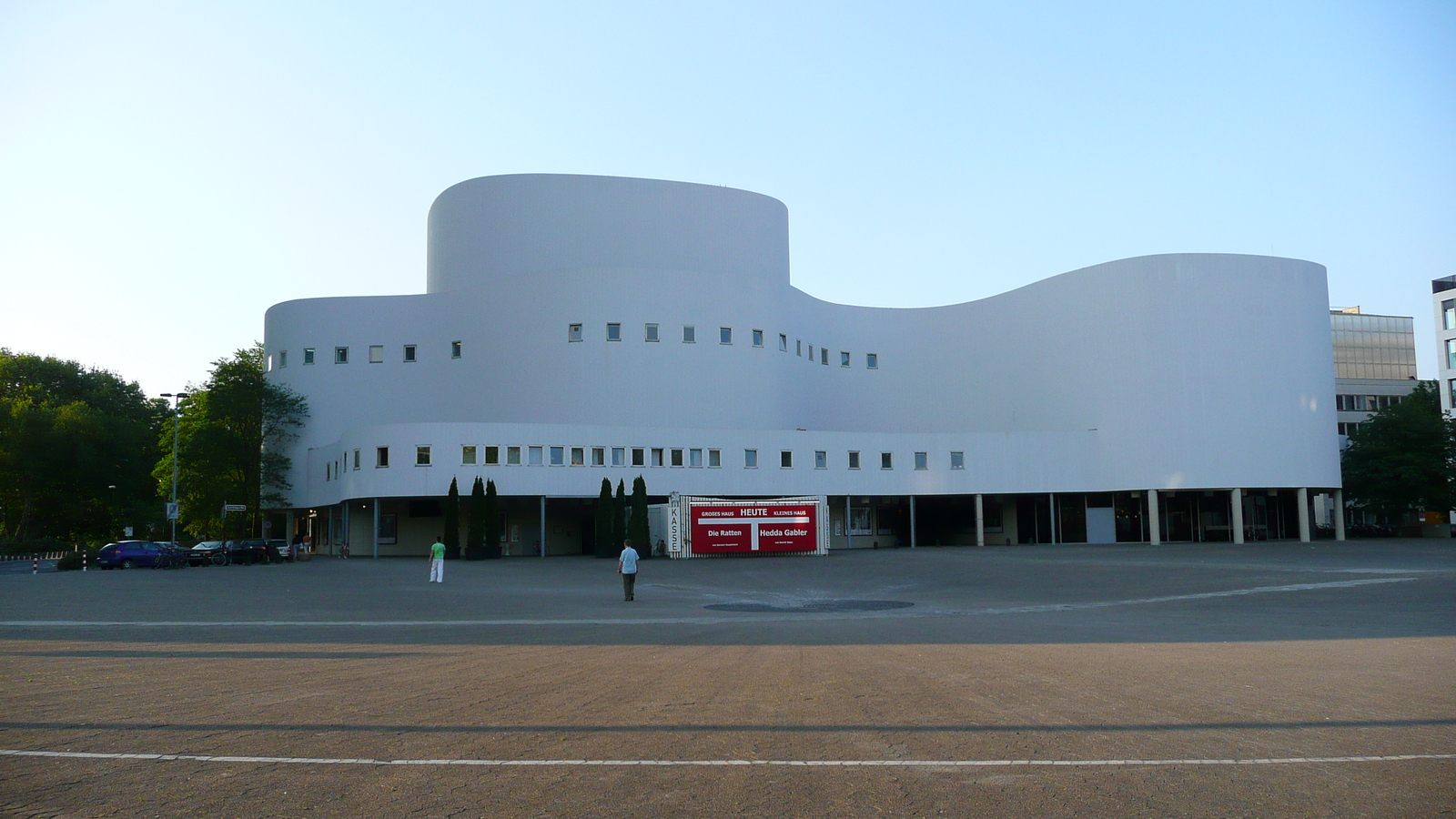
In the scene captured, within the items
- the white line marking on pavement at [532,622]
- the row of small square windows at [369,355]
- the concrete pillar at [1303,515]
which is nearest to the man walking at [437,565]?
the white line marking on pavement at [532,622]

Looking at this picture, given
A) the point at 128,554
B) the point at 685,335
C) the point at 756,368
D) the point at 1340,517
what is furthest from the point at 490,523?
the point at 1340,517

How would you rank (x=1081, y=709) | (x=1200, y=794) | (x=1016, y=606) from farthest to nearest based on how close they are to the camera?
(x=1016, y=606)
(x=1081, y=709)
(x=1200, y=794)

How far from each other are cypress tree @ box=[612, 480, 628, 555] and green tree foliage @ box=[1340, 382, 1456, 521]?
46.2 meters

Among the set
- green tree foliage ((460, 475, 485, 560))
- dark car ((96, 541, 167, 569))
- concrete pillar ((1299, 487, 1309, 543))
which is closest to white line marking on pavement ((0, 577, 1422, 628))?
green tree foliage ((460, 475, 485, 560))

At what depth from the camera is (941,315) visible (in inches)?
2628

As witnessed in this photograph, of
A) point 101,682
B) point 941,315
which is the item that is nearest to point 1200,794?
point 101,682

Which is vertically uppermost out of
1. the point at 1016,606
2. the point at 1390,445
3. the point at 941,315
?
the point at 941,315

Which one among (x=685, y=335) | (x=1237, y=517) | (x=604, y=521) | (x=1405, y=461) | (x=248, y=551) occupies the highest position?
(x=685, y=335)

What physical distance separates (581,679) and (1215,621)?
1211 cm

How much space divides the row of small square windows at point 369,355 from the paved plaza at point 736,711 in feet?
128

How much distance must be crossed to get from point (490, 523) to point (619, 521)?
5.92 meters

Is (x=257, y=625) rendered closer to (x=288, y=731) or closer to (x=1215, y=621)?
(x=288, y=731)

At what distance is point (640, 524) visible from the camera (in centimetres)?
4603

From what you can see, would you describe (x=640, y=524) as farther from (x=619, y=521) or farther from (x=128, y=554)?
(x=128, y=554)
